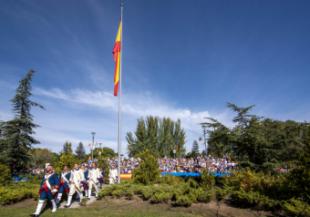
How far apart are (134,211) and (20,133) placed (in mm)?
12903

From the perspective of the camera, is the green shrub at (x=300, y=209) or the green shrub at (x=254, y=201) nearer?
the green shrub at (x=300, y=209)

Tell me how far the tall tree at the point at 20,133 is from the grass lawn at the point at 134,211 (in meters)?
7.49

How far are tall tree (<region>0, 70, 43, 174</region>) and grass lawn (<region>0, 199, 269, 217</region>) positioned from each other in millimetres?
7493

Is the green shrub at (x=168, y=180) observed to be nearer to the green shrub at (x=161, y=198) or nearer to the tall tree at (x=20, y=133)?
the green shrub at (x=161, y=198)

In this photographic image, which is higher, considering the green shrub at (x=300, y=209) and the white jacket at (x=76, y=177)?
the white jacket at (x=76, y=177)

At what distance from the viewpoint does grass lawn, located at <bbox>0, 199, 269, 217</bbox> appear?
7168 millimetres

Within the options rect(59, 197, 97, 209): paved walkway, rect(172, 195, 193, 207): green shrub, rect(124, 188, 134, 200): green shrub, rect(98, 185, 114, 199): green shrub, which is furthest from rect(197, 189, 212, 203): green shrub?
rect(59, 197, 97, 209): paved walkway

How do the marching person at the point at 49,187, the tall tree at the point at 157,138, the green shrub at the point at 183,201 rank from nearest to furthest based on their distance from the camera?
the marching person at the point at 49,187, the green shrub at the point at 183,201, the tall tree at the point at 157,138

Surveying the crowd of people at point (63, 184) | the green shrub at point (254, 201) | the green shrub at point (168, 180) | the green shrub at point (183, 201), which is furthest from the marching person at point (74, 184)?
the green shrub at point (254, 201)

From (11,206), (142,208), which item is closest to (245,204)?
(142,208)

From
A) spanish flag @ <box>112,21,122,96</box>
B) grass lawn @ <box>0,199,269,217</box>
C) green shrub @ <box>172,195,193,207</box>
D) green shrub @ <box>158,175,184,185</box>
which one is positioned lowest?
grass lawn @ <box>0,199,269,217</box>

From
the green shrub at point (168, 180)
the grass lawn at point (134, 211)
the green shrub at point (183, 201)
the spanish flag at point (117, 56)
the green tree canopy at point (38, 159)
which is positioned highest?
the spanish flag at point (117, 56)

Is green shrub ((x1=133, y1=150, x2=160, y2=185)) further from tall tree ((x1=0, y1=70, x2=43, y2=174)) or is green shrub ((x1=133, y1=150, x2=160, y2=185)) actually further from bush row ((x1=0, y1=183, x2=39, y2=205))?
tall tree ((x1=0, y1=70, x2=43, y2=174))

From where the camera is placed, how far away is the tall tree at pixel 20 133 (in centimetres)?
1581
